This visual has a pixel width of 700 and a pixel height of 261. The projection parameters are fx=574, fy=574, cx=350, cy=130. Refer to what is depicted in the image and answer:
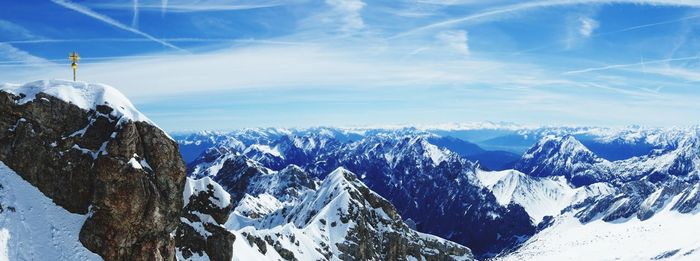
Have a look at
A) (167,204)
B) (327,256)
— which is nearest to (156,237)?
(167,204)

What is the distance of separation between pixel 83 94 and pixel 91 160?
8.26 metres

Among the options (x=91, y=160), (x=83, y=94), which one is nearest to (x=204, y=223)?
(x=91, y=160)

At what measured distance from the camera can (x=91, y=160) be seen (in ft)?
208

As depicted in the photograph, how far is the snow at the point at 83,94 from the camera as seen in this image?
211ft

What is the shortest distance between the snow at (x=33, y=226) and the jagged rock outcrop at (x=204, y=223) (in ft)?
87.6

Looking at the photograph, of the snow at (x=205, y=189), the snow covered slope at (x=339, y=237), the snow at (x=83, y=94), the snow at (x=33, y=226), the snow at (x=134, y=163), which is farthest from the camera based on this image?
the snow covered slope at (x=339, y=237)

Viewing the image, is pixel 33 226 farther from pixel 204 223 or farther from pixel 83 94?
pixel 204 223

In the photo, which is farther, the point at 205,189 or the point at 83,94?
the point at 205,189

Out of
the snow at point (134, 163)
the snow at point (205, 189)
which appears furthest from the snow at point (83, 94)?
the snow at point (205, 189)

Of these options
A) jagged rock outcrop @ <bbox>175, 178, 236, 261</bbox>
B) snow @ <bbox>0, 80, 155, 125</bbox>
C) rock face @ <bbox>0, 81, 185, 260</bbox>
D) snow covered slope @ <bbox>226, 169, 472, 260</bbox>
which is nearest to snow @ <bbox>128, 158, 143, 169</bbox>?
rock face @ <bbox>0, 81, 185, 260</bbox>

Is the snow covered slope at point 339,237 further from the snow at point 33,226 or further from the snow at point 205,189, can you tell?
the snow at point 33,226

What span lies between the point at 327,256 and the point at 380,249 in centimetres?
2858

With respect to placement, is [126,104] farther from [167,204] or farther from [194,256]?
[194,256]

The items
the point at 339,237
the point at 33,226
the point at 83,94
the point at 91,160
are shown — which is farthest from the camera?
the point at 339,237
